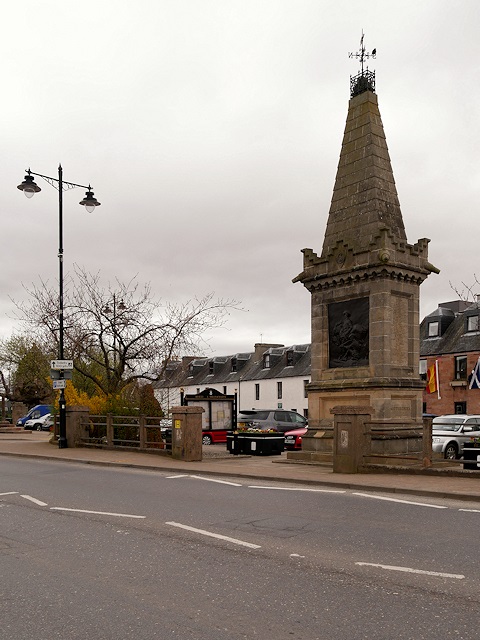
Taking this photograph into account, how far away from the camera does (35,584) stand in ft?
20.6

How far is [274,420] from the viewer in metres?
31.3

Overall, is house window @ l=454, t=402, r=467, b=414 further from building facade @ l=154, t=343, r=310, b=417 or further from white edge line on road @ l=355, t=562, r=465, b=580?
white edge line on road @ l=355, t=562, r=465, b=580

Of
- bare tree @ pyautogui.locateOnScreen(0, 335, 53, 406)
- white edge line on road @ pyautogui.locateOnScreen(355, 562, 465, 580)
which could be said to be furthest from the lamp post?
bare tree @ pyautogui.locateOnScreen(0, 335, 53, 406)

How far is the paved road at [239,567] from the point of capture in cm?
507

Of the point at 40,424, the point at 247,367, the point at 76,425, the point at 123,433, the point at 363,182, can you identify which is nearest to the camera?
the point at 363,182

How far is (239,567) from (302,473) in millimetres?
8786

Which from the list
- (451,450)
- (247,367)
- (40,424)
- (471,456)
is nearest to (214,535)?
(471,456)

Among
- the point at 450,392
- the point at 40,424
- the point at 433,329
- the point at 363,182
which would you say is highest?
the point at 363,182

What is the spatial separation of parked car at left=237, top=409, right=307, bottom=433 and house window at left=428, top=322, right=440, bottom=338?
24.6 metres

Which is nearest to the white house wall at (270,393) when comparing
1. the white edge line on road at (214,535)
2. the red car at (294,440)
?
the red car at (294,440)

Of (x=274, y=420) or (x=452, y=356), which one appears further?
(x=452, y=356)

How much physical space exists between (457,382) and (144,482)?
39067 mm

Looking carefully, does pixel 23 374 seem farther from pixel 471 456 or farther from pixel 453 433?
pixel 471 456

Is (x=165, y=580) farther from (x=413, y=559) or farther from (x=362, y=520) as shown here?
(x=362, y=520)
